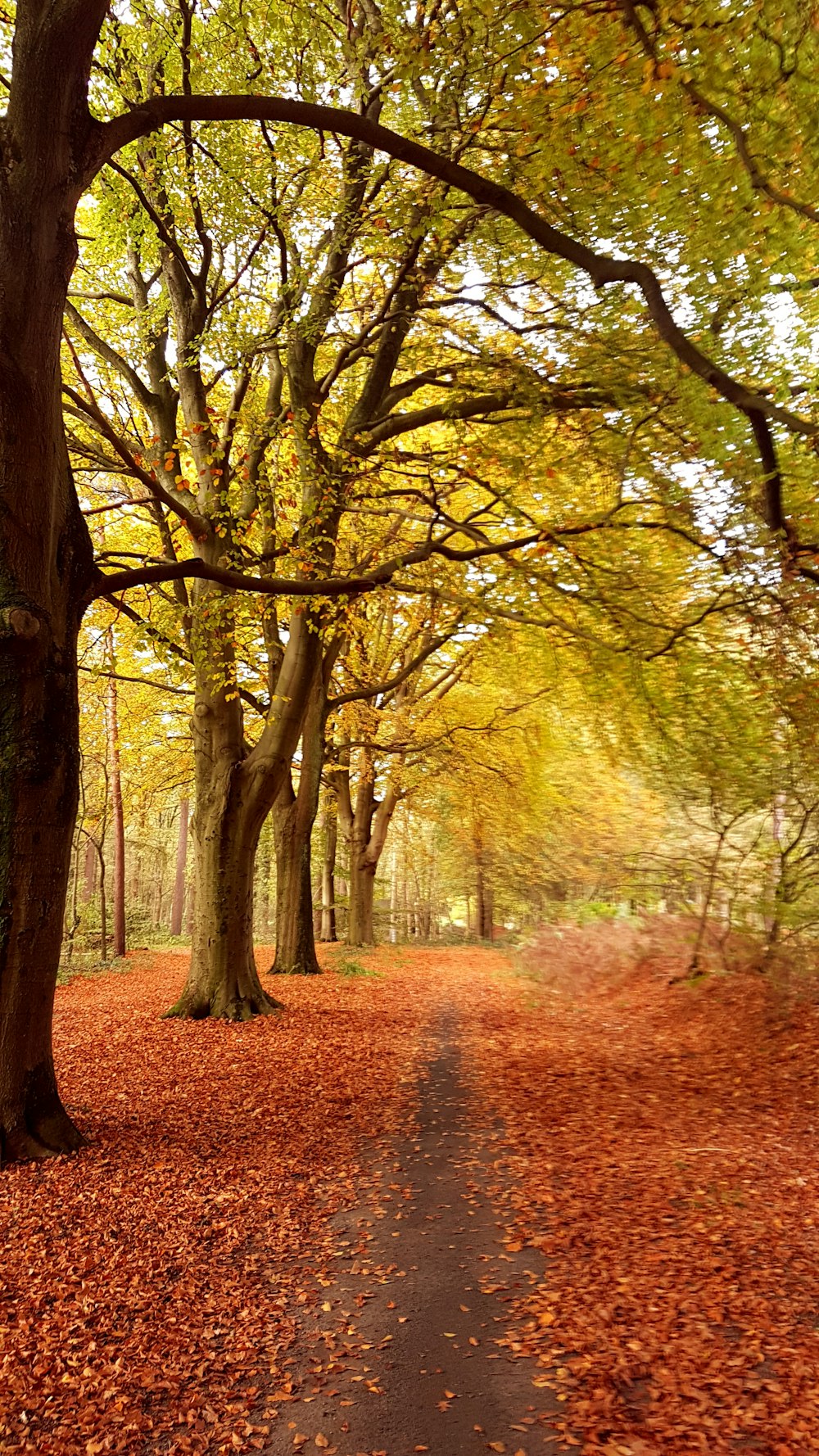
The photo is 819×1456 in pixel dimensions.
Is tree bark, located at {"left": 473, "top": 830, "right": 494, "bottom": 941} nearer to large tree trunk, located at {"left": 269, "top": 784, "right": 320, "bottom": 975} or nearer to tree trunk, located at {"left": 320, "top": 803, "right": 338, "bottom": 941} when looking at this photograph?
tree trunk, located at {"left": 320, "top": 803, "right": 338, "bottom": 941}

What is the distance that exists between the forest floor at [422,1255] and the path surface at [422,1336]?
0.02 metres

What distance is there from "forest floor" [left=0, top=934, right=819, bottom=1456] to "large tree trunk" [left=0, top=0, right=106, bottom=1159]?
100 cm

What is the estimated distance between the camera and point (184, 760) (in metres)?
22.8

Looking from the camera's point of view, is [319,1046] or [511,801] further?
[511,801]

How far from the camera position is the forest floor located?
3.47 meters

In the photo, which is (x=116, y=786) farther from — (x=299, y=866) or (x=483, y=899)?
(x=483, y=899)

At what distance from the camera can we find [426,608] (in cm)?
1568

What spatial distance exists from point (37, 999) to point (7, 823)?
51.1 inches

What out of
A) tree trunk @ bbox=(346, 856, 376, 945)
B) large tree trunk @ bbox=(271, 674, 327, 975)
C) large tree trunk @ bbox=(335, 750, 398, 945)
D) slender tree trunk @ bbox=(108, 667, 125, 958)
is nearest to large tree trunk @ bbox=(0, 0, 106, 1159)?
large tree trunk @ bbox=(271, 674, 327, 975)

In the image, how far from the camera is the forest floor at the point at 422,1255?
3.47 meters

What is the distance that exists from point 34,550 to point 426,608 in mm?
10254

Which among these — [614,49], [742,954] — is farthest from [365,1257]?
[614,49]

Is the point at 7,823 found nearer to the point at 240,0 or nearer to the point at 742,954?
the point at 240,0

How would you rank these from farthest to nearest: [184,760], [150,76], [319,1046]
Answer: [184,760] < [319,1046] < [150,76]
